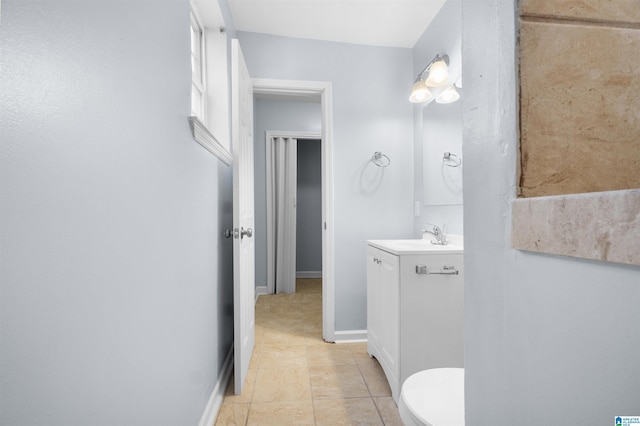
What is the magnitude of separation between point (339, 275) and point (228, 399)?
118 cm

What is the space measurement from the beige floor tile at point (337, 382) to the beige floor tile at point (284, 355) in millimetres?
144

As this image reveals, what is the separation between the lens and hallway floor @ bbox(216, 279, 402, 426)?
1.48m

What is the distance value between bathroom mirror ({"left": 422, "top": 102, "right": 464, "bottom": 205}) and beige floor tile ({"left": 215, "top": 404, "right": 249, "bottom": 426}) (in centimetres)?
175

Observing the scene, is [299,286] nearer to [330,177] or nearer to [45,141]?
[330,177]

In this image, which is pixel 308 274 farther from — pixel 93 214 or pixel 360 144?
pixel 93 214

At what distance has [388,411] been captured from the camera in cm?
152

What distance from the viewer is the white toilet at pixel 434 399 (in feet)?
2.70

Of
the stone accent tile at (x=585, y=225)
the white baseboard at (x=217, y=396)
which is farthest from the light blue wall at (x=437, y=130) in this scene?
the white baseboard at (x=217, y=396)

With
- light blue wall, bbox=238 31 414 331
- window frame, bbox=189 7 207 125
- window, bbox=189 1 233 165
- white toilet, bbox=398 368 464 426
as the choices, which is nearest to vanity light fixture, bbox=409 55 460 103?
light blue wall, bbox=238 31 414 331

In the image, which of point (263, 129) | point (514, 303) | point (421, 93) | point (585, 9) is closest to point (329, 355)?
point (514, 303)

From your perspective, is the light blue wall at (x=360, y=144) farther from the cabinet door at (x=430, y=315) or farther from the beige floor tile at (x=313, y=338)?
the cabinet door at (x=430, y=315)

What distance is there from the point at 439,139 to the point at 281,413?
200 cm

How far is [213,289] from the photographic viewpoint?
1.54 m

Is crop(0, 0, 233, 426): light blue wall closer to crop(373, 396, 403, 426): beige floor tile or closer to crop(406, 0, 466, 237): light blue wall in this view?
crop(373, 396, 403, 426): beige floor tile
